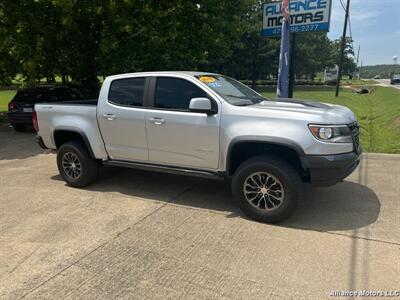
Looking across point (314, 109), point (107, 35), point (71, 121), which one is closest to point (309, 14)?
point (314, 109)

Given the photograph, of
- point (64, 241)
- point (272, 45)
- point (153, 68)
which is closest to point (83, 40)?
point (153, 68)

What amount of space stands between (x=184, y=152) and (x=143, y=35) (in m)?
8.00

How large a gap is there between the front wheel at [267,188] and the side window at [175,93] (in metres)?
Answer: 1.19

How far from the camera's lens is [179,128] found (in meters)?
5.09

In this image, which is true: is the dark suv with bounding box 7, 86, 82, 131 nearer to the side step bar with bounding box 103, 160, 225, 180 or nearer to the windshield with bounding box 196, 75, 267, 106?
the side step bar with bounding box 103, 160, 225, 180

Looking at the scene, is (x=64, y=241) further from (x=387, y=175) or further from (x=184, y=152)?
(x=387, y=175)

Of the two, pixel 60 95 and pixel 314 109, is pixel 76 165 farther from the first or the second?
pixel 60 95

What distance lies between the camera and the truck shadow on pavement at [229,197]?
15.4ft

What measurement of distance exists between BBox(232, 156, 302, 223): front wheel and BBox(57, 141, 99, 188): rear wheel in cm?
262

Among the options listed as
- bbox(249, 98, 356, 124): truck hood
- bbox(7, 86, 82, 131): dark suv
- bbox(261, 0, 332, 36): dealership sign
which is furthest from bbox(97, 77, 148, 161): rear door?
bbox(7, 86, 82, 131): dark suv

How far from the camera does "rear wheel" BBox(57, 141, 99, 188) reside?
20.0ft

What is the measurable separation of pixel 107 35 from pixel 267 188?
8231mm

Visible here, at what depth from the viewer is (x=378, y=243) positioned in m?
4.06

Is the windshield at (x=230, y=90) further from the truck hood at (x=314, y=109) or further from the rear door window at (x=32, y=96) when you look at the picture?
the rear door window at (x=32, y=96)
